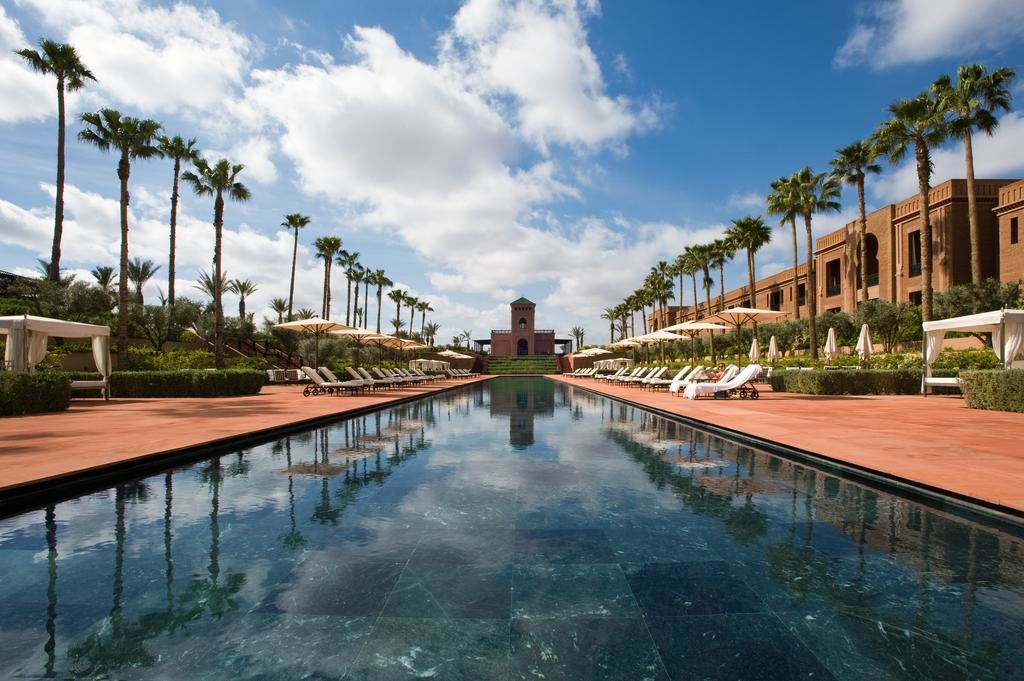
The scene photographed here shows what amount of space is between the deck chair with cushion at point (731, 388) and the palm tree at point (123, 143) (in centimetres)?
1954

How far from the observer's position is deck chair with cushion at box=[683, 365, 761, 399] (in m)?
16.1

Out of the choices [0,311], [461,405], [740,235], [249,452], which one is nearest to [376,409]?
[461,405]

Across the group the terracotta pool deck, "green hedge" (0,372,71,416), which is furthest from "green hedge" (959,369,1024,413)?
"green hedge" (0,372,71,416)

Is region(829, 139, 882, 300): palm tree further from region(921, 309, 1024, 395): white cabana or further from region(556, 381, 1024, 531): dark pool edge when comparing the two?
region(556, 381, 1024, 531): dark pool edge

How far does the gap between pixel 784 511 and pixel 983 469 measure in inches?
96.9

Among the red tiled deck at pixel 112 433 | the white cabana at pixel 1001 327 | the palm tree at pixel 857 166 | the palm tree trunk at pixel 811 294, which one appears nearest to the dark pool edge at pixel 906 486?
the red tiled deck at pixel 112 433

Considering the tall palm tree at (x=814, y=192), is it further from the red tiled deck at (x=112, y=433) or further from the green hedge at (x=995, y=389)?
the red tiled deck at (x=112, y=433)

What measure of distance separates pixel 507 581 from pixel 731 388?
1476cm

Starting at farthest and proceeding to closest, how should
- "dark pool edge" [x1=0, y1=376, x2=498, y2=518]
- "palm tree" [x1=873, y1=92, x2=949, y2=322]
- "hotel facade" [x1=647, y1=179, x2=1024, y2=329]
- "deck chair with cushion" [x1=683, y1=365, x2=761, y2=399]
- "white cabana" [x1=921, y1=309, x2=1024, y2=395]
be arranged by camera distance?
"hotel facade" [x1=647, y1=179, x2=1024, y2=329]
"palm tree" [x1=873, y1=92, x2=949, y2=322]
"deck chair with cushion" [x1=683, y1=365, x2=761, y2=399]
"white cabana" [x1=921, y1=309, x2=1024, y2=395]
"dark pool edge" [x1=0, y1=376, x2=498, y2=518]

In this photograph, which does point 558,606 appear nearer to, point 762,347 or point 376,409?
point 376,409

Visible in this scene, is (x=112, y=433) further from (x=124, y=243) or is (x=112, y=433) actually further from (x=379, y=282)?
(x=379, y=282)

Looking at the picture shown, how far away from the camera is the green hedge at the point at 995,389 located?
37.3ft

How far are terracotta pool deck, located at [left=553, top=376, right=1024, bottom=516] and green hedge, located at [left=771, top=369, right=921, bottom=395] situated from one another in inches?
202

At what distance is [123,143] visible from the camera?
63.5 feet
